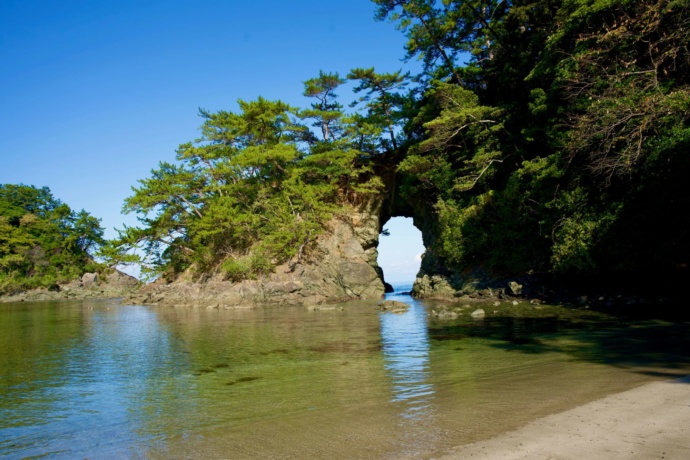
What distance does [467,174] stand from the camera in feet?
84.5

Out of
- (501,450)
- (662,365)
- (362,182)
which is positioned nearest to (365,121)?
(362,182)

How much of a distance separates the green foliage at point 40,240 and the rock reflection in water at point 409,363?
49.2 meters

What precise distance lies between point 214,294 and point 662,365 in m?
26.8

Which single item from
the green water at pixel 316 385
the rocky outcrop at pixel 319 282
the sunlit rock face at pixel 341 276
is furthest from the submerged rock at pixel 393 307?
the rocky outcrop at pixel 319 282

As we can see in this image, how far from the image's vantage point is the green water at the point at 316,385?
4.76 meters

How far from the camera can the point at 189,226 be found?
33.3 m

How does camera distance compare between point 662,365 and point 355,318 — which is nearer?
point 662,365

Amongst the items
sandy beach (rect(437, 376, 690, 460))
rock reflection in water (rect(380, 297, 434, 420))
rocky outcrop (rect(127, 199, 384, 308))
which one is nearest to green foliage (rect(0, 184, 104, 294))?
rocky outcrop (rect(127, 199, 384, 308))

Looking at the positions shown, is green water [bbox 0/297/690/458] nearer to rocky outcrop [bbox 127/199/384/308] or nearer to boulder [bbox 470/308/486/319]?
boulder [bbox 470/308/486/319]

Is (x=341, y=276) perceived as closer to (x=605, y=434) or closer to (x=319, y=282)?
(x=319, y=282)

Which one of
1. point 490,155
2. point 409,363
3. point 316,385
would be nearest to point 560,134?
point 490,155

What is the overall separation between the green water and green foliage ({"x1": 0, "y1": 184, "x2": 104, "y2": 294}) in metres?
42.2

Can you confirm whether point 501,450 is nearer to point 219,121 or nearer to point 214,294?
point 214,294

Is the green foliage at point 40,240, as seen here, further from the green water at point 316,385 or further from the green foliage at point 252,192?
the green water at point 316,385
